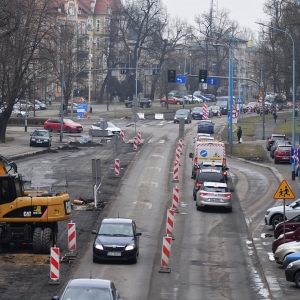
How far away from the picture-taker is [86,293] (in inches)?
603

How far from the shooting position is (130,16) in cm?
11575

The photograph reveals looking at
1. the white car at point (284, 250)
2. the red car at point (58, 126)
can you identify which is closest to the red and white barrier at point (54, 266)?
the white car at point (284, 250)

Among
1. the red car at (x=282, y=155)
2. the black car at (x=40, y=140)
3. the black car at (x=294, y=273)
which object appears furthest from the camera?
the black car at (x=40, y=140)

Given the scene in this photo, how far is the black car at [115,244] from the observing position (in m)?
24.0

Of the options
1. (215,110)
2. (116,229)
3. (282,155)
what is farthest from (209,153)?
(215,110)

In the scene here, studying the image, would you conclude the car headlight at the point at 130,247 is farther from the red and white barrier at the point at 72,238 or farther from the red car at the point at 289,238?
the red car at the point at 289,238

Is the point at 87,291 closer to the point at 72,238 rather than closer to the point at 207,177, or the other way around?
the point at 72,238

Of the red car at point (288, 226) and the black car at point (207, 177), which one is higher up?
the black car at point (207, 177)

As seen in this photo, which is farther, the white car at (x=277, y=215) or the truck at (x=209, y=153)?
the truck at (x=209, y=153)

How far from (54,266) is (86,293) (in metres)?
5.84

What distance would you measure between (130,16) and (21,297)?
3900 inches

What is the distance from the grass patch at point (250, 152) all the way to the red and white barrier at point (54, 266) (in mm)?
37454

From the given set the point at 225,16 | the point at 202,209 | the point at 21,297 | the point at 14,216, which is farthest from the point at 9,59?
the point at 225,16

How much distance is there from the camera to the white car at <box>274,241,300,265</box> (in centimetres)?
2417
